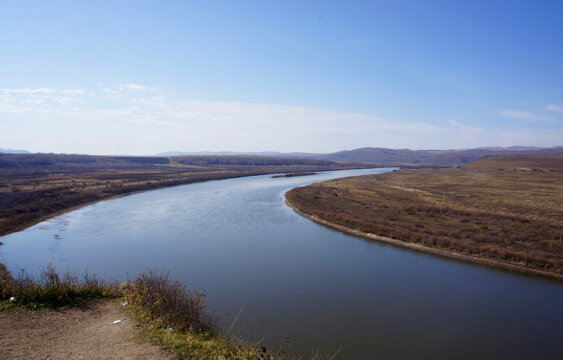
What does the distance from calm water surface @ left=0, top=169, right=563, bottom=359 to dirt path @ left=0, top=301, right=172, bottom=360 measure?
4.07m

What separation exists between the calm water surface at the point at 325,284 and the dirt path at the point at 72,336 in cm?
407

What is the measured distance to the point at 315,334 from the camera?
10180 millimetres

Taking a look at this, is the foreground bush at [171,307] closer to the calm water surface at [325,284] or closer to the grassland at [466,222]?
the calm water surface at [325,284]

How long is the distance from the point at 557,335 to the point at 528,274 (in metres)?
5.85

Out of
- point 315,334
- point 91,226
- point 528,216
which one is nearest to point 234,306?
point 315,334

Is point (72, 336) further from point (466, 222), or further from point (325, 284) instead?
point (466, 222)

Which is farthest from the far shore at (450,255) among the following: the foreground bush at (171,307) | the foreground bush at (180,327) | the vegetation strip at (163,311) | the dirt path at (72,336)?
the dirt path at (72,336)

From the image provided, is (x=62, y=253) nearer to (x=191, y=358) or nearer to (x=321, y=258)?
(x=321, y=258)

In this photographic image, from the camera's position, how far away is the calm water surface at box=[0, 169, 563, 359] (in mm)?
10016

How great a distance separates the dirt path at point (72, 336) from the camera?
6059 mm

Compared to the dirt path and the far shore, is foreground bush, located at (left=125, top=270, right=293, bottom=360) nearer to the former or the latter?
the dirt path

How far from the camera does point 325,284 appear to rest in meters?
14.3

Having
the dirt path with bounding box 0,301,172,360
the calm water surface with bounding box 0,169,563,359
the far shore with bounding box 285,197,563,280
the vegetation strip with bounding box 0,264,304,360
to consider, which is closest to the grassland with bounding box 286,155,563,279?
the far shore with bounding box 285,197,563,280

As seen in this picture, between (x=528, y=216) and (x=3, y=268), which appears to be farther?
(x=528, y=216)
